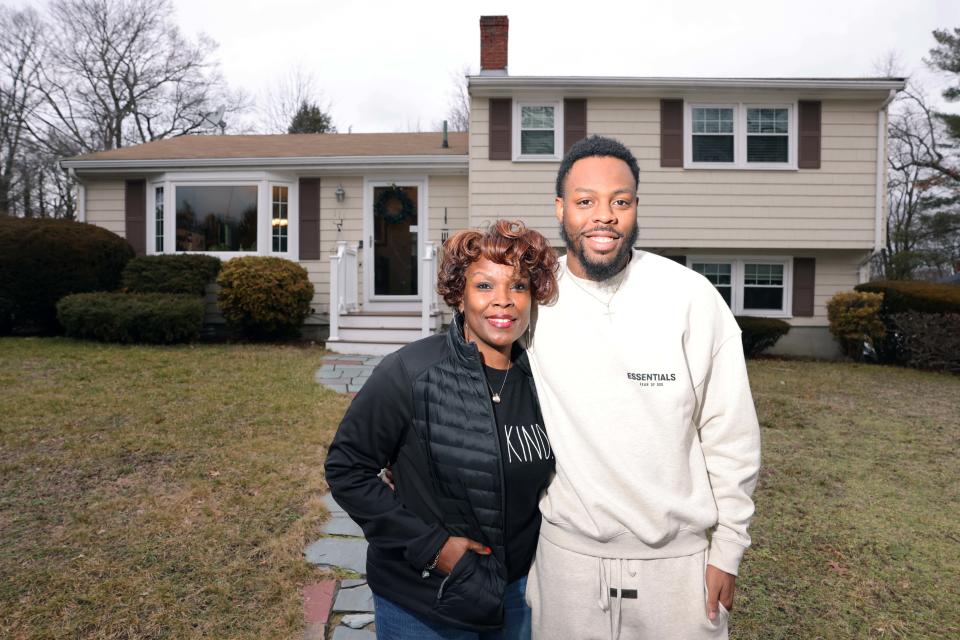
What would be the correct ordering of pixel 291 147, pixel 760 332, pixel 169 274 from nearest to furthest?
pixel 169 274 < pixel 760 332 < pixel 291 147

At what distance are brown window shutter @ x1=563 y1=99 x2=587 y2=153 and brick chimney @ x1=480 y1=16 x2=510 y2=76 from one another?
4.72ft

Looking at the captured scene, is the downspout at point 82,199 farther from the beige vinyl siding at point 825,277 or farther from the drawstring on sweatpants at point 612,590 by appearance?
the drawstring on sweatpants at point 612,590

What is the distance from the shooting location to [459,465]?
1.48 m

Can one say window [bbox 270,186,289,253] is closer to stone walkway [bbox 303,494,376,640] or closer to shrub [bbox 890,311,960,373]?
stone walkway [bbox 303,494,376,640]

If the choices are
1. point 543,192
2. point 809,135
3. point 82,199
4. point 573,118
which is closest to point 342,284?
point 543,192

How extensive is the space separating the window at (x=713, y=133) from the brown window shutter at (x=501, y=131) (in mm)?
3212

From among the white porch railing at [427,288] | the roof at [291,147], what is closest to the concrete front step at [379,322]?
the white porch railing at [427,288]

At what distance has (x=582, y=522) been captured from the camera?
1.47 metres

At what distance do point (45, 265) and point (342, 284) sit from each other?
4512 millimetres

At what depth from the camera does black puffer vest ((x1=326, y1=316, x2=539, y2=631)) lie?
4.80 ft

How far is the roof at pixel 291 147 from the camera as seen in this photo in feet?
36.9

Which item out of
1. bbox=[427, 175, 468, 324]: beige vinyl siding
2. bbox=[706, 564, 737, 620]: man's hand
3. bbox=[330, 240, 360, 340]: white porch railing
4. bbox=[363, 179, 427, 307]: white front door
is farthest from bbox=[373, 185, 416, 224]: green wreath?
bbox=[706, 564, 737, 620]: man's hand

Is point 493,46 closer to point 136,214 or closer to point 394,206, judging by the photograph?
point 394,206

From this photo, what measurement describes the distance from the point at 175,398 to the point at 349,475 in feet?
17.3
